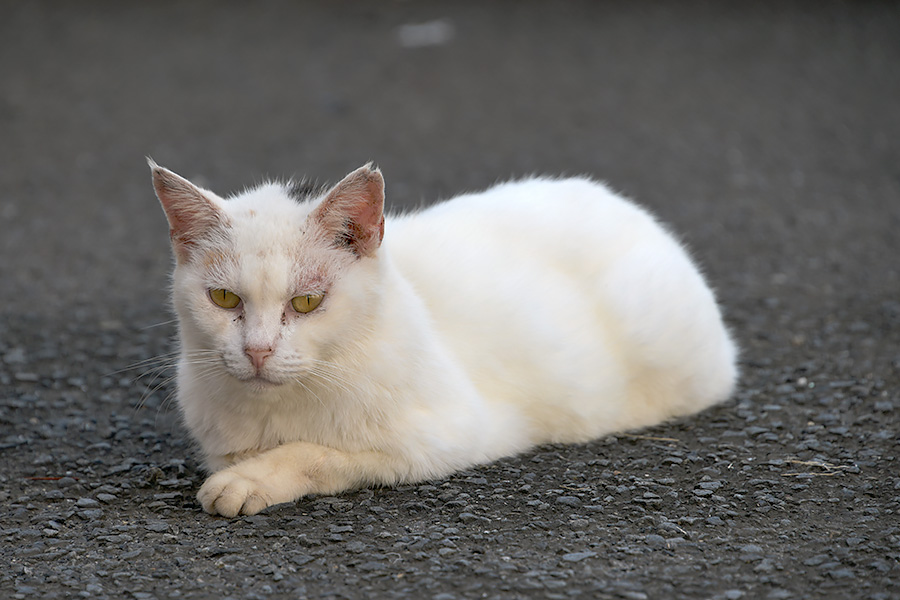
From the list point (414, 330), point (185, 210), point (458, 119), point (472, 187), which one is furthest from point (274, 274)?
point (458, 119)

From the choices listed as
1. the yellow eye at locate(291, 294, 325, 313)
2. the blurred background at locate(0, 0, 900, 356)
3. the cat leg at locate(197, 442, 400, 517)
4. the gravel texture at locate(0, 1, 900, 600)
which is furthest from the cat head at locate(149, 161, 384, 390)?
the blurred background at locate(0, 0, 900, 356)

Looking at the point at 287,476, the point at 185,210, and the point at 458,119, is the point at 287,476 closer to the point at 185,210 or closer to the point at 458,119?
the point at 185,210

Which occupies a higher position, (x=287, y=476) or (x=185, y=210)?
(x=185, y=210)

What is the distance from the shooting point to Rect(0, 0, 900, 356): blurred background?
6.88 meters

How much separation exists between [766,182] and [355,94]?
14.4 ft

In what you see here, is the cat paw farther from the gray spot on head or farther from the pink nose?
the gray spot on head

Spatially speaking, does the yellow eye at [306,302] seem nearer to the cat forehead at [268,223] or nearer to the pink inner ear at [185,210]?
the cat forehead at [268,223]

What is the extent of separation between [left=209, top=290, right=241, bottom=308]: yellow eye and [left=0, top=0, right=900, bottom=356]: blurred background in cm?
271

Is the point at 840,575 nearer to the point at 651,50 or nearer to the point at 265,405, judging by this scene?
the point at 265,405

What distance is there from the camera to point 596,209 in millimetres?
4320

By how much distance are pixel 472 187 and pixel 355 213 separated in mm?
4677

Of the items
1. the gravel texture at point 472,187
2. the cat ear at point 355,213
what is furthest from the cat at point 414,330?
the gravel texture at point 472,187

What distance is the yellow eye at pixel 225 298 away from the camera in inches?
127

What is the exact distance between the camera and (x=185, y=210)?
333 cm
